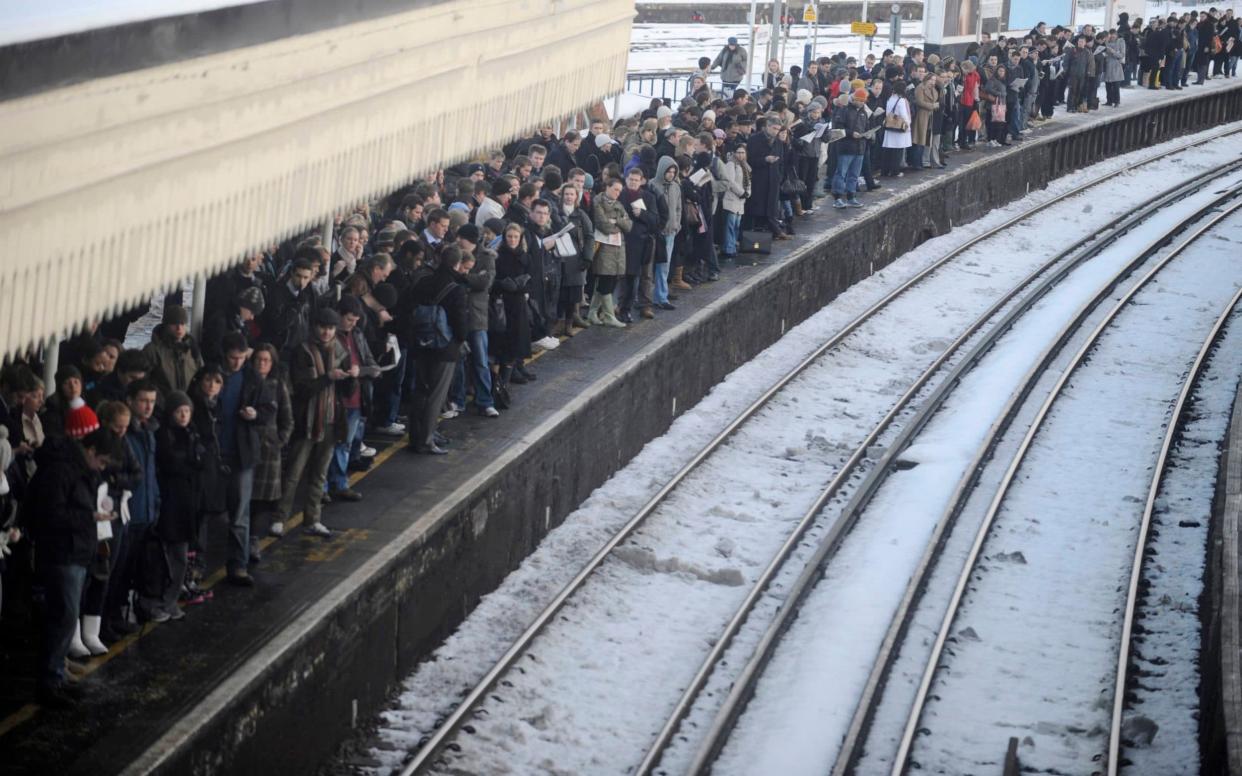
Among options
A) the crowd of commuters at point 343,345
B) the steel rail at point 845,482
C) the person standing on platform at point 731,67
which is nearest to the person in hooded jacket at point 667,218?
the crowd of commuters at point 343,345

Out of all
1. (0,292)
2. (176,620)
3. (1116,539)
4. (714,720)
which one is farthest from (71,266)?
(1116,539)

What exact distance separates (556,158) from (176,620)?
9660 millimetres

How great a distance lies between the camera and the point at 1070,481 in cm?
1659

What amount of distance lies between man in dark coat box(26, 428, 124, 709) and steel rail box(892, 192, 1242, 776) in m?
4.68

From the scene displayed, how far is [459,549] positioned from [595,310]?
5.88 m

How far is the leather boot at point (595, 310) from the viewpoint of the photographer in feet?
57.6

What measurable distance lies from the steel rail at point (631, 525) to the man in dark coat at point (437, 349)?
4.85ft

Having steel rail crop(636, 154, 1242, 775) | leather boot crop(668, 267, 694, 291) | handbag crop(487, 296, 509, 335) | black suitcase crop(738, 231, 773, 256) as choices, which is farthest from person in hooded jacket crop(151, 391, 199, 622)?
black suitcase crop(738, 231, 773, 256)

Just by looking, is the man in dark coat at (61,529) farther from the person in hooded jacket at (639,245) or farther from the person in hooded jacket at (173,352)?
the person in hooded jacket at (639,245)

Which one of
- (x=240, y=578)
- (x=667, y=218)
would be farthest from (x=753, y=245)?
(x=240, y=578)

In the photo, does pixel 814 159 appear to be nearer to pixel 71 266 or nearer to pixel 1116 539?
pixel 1116 539

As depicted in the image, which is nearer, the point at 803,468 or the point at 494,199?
the point at 494,199

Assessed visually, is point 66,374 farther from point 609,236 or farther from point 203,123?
point 609,236

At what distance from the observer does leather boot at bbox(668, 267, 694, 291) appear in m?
19.3
